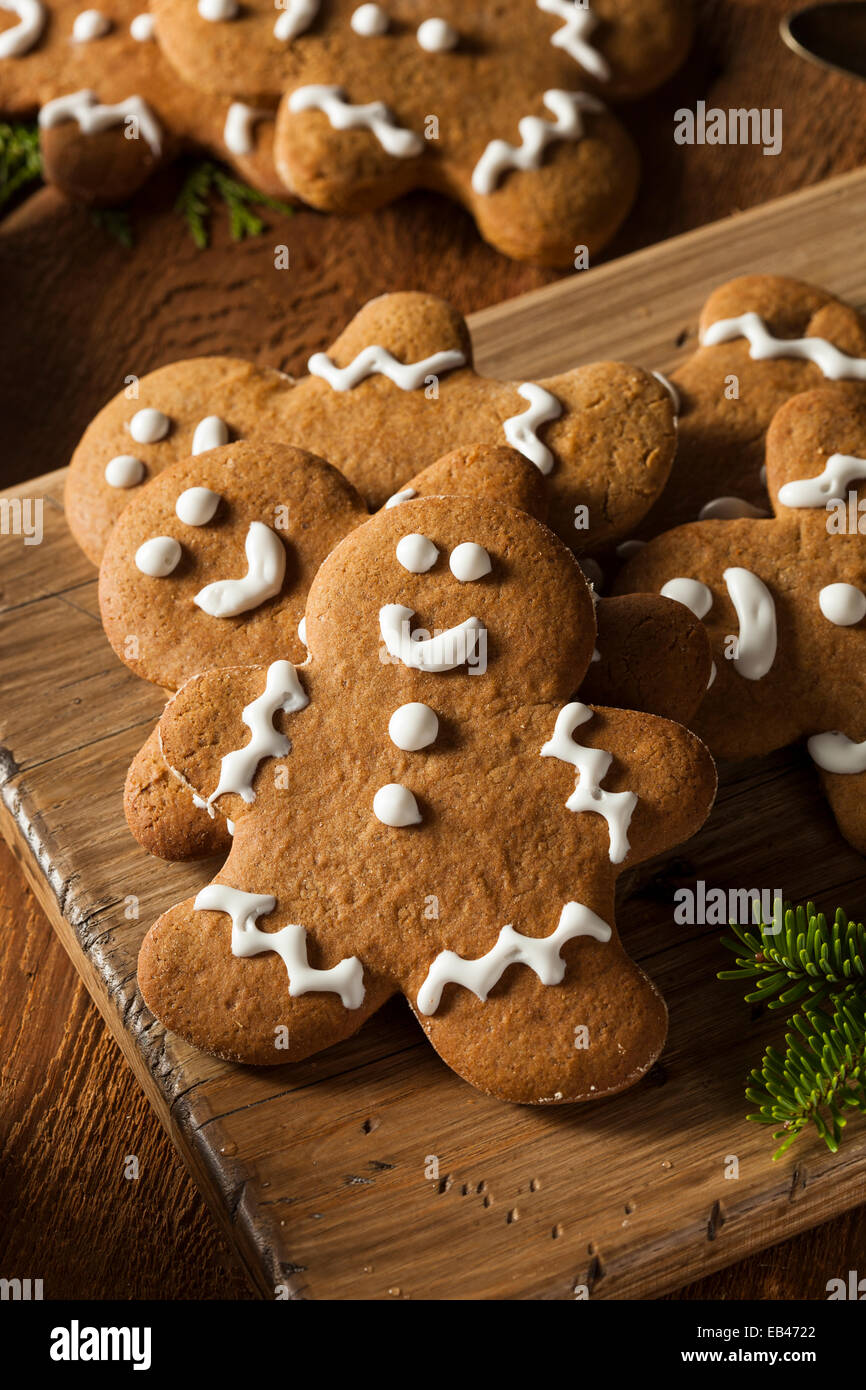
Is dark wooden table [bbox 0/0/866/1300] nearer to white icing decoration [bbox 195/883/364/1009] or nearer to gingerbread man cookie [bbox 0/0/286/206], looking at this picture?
gingerbread man cookie [bbox 0/0/286/206]

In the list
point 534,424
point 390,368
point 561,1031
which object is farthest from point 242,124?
point 561,1031

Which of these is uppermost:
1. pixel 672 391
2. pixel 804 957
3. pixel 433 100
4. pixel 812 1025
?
pixel 433 100

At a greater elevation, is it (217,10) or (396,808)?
(217,10)

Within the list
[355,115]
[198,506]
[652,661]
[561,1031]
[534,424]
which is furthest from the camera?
[355,115]

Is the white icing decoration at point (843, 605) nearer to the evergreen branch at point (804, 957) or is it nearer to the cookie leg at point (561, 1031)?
the evergreen branch at point (804, 957)

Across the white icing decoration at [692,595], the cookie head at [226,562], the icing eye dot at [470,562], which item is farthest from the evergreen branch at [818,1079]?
the cookie head at [226,562]

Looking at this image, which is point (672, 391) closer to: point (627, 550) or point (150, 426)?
point (627, 550)

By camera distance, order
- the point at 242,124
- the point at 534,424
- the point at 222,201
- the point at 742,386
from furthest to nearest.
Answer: the point at 222,201
the point at 242,124
the point at 742,386
the point at 534,424
